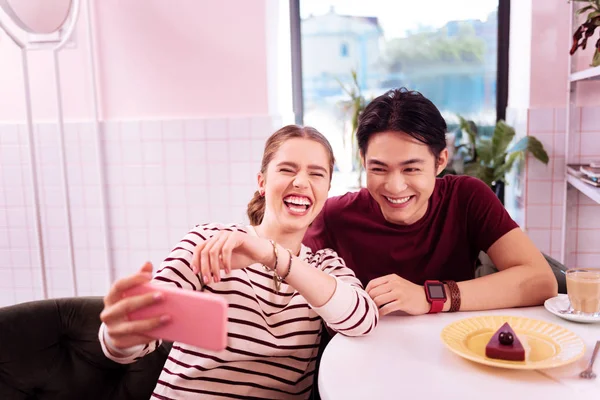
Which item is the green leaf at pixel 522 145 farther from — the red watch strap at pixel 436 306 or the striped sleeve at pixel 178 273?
the striped sleeve at pixel 178 273

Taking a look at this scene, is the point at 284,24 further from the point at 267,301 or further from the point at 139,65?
the point at 267,301

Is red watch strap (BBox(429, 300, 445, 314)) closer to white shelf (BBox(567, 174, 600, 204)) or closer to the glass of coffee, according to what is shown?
the glass of coffee

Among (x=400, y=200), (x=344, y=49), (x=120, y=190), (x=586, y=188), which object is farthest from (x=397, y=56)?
(x=400, y=200)

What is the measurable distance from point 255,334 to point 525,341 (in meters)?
0.56

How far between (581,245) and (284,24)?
78.4 inches

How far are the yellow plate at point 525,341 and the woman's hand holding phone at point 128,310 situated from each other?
1.88 feet

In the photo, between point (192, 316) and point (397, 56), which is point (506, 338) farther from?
point (397, 56)

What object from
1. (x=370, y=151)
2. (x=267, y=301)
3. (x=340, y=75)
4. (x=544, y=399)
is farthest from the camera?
(x=340, y=75)

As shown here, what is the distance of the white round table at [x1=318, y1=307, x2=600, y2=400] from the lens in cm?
97

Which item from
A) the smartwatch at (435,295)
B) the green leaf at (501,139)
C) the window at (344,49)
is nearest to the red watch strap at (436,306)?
the smartwatch at (435,295)

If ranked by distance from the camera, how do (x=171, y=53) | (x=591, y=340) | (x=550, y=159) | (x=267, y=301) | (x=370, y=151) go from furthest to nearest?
(x=171, y=53), (x=550, y=159), (x=370, y=151), (x=267, y=301), (x=591, y=340)

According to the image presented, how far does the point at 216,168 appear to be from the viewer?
3.14 metres

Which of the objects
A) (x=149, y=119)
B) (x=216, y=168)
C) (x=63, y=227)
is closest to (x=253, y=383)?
(x=216, y=168)

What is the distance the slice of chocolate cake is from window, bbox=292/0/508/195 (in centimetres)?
232
